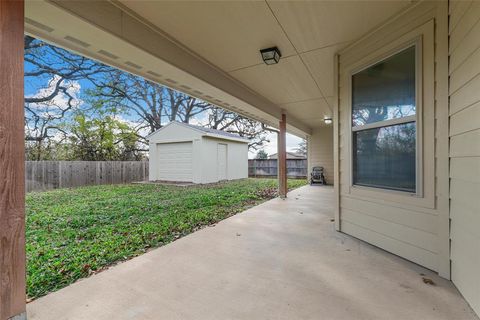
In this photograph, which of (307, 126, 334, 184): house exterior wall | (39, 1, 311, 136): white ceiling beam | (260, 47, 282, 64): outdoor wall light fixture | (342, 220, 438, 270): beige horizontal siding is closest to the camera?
(39, 1, 311, 136): white ceiling beam

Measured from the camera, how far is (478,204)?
161 centimetres

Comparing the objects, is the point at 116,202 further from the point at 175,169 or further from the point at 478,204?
the point at 478,204

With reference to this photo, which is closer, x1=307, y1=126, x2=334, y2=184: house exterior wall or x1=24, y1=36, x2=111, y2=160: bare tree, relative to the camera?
x1=307, y1=126, x2=334, y2=184: house exterior wall

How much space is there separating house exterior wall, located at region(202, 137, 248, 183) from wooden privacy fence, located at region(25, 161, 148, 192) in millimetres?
3883

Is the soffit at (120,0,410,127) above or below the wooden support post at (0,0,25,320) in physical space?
above

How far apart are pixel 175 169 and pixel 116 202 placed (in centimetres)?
511

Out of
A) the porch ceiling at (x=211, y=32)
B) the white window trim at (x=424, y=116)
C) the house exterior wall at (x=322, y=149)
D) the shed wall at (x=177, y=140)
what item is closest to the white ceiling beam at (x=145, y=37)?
the porch ceiling at (x=211, y=32)

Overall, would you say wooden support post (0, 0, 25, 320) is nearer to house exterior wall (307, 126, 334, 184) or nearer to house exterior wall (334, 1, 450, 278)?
house exterior wall (334, 1, 450, 278)

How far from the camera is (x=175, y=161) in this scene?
36.1ft

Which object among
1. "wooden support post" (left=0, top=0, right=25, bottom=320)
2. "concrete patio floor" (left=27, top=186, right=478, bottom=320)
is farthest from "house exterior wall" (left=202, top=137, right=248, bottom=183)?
"wooden support post" (left=0, top=0, right=25, bottom=320)

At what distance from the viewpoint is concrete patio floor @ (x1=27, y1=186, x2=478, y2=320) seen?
5.42 feet

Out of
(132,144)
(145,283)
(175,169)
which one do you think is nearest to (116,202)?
(145,283)

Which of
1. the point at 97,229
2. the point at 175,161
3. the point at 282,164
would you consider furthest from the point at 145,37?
the point at 175,161

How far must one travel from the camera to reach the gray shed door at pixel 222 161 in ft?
37.7
